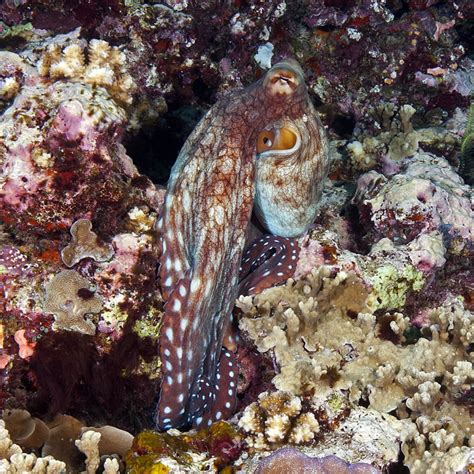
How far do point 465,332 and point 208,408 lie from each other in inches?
88.9

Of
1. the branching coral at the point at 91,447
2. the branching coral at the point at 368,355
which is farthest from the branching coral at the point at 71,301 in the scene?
the branching coral at the point at 368,355

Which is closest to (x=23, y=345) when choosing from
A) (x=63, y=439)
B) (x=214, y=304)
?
(x=63, y=439)

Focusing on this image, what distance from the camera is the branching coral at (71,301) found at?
3.60 meters

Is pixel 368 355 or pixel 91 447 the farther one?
pixel 368 355

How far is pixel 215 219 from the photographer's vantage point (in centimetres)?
378

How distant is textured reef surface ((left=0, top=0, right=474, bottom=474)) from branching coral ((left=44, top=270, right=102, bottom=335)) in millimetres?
11

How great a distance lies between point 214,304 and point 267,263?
93 cm

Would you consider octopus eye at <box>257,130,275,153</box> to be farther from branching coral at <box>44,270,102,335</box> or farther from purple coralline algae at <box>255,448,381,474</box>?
purple coralline algae at <box>255,448,381,474</box>

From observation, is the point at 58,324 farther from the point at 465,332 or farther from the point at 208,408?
the point at 465,332

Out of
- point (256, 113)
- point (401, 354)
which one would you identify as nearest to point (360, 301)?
point (401, 354)

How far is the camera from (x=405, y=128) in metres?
6.76

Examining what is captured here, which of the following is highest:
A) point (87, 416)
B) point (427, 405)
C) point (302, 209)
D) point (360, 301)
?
point (302, 209)

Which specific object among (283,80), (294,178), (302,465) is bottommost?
(302,465)

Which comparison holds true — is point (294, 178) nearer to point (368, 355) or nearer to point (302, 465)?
point (368, 355)
